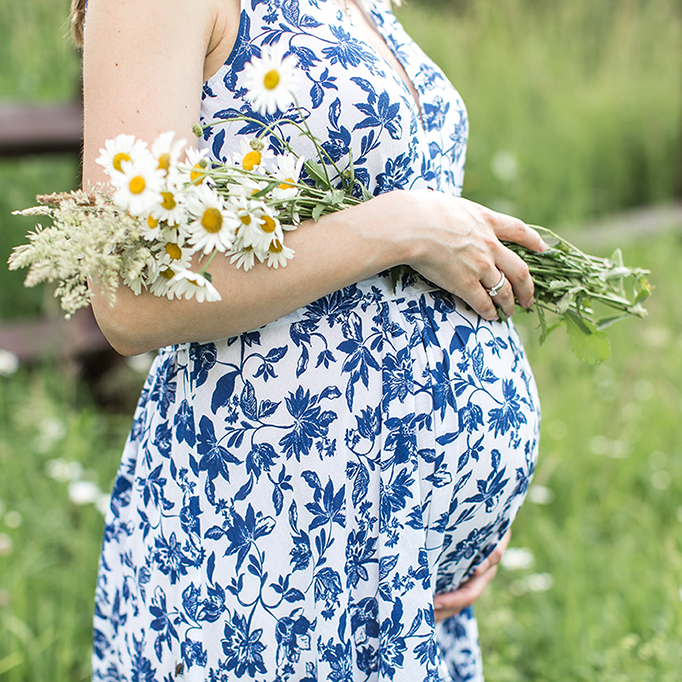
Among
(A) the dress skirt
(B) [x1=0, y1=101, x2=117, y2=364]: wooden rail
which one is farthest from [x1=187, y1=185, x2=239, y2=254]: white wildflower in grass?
(B) [x1=0, y1=101, x2=117, y2=364]: wooden rail

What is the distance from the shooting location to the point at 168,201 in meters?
0.74

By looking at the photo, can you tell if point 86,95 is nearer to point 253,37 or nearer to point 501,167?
point 253,37

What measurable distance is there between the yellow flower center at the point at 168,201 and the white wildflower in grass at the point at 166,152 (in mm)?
23

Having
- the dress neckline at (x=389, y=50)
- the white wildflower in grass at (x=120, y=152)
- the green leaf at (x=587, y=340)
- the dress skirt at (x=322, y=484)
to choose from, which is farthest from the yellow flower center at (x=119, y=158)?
the green leaf at (x=587, y=340)

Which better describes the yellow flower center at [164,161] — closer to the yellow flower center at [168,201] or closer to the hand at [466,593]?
the yellow flower center at [168,201]

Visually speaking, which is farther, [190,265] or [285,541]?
[285,541]

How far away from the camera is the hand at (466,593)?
3.97ft

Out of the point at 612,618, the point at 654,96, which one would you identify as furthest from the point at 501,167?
the point at 612,618

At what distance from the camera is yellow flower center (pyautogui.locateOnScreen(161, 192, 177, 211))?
74cm

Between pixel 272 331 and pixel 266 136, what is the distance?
0.27 meters

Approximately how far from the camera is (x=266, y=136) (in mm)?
931

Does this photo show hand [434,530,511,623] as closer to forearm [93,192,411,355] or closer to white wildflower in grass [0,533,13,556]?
forearm [93,192,411,355]

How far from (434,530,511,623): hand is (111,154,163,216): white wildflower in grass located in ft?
2.83

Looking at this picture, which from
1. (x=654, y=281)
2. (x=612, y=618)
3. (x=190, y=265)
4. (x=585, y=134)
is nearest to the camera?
(x=190, y=265)
